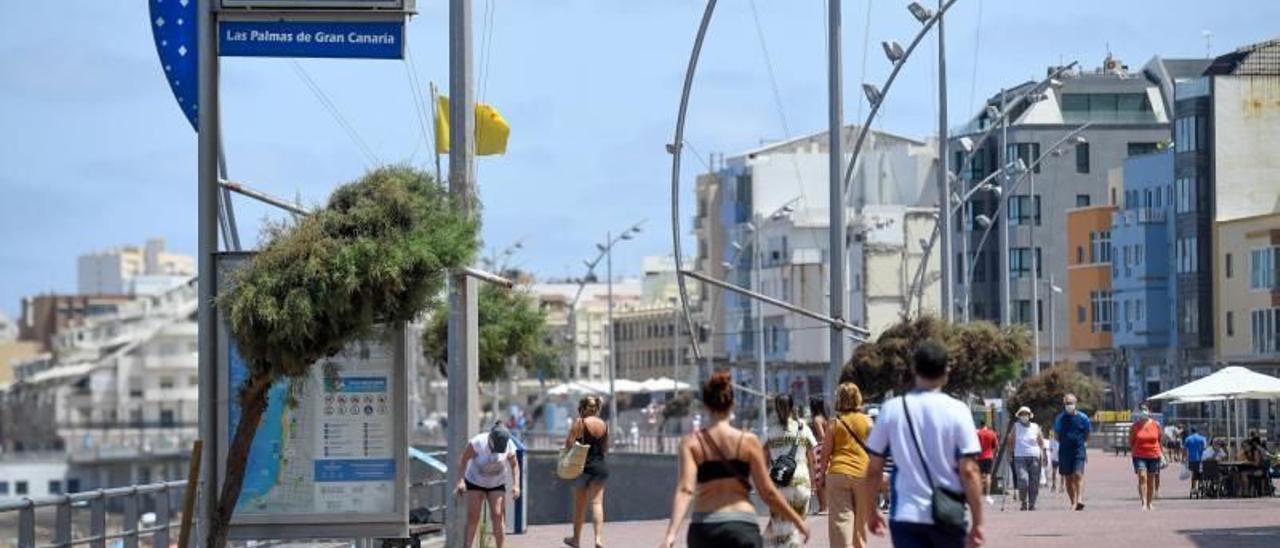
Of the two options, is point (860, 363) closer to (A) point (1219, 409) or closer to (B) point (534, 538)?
(B) point (534, 538)

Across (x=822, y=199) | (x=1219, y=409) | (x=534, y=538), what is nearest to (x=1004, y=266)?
(x=1219, y=409)

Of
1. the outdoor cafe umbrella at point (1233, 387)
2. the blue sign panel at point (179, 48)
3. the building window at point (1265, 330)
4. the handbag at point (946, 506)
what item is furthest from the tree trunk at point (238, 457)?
the building window at point (1265, 330)

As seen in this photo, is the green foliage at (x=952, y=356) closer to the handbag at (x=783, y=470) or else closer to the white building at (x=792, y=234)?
the handbag at (x=783, y=470)

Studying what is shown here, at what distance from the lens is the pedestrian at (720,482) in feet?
42.2

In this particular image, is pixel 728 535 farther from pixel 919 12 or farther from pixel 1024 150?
pixel 1024 150

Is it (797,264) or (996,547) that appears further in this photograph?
(797,264)

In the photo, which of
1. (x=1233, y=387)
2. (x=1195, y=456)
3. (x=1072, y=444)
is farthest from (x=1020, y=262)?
(x=1072, y=444)

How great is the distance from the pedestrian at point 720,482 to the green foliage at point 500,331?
32.7 metres

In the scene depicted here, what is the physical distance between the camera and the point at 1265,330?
294 ft

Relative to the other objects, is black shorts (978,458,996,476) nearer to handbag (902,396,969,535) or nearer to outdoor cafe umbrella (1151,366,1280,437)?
outdoor cafe umbrella (1151,366,1280,437)

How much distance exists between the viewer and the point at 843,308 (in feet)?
112

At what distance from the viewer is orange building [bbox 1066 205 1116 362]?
109250 millimetres

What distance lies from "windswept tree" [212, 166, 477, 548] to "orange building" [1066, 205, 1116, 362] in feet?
303

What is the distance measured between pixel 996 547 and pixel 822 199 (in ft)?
382
